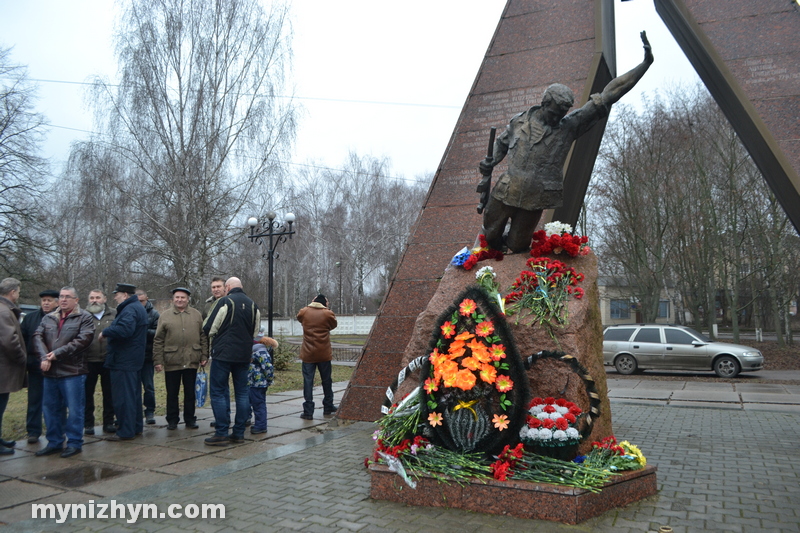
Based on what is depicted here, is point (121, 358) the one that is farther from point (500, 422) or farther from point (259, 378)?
point (500, 422)

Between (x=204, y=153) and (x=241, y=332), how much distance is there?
14981 millimetres

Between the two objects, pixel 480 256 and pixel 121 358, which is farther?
pixel 121 358

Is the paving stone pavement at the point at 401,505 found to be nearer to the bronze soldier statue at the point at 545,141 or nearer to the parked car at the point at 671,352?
the bronze soldier statue at the point at 545,141

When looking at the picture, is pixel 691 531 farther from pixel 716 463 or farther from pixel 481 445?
pixel 716 463

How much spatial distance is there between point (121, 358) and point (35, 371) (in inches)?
38.9

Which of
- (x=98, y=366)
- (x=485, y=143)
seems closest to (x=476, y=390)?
(x=485, y=143)

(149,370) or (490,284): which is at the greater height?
(490,284)

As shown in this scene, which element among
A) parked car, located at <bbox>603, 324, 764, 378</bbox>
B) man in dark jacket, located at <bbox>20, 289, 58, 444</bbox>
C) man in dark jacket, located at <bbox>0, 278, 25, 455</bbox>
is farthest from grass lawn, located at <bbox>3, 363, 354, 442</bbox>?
parked car, located at <bbox>603, 324, 764, 378</bbox>

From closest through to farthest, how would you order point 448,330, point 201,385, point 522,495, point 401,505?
1. point 522,495
2. point 401,505
3. point 448,330
4. point 201,385

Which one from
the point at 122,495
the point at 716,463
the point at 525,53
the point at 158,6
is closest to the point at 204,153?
the point at 158,6

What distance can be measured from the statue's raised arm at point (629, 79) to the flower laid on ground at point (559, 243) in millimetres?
1134

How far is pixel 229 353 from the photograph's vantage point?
5.79m

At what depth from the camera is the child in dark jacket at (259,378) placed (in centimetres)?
643

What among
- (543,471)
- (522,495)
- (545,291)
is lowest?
(522,495)
